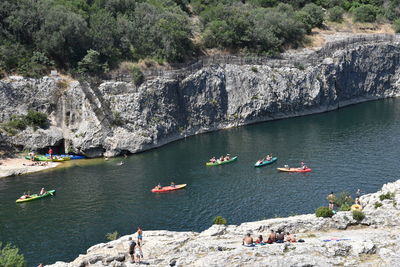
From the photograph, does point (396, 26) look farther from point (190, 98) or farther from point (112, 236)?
point (112, 236)

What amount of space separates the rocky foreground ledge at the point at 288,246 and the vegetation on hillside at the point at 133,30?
56.8m

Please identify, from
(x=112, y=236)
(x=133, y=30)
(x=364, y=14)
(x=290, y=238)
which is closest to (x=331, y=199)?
(x=290, y=238)

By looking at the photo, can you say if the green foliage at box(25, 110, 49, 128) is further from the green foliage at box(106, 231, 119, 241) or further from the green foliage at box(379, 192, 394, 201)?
the green foliage at box(379, 192, 394, 201)

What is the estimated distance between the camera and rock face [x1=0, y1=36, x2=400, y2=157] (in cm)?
8825

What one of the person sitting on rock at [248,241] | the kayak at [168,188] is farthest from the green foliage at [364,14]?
the person sitting on rock at [248,241]

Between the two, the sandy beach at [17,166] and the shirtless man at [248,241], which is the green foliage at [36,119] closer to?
the sandy beach at [17,166]

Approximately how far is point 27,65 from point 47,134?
46.0 feet

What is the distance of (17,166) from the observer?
80812 mm

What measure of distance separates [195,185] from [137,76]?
102ft

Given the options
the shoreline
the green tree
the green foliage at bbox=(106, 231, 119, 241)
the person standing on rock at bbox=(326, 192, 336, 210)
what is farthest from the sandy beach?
the person standing on rock at bbox=(326, 192, 336, 210)

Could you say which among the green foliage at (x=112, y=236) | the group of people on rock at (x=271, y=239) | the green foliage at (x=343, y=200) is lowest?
the green foliage at (x=343, y=200)

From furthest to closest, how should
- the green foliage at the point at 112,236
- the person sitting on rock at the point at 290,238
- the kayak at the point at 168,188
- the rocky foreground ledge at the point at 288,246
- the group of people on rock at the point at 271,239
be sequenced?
the kayak at the point at 168,188 → the green foliage at the point at 112,236 → the person sitting on rock at the point at 290,238 → the group of people on rock at the point at 271,239 → the rocky foreground ledge at the point at 288,246

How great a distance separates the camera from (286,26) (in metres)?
121

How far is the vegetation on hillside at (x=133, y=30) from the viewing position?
311 feet
